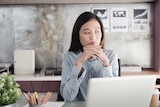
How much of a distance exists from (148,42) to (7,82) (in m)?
2.20

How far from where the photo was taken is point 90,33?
1.44m

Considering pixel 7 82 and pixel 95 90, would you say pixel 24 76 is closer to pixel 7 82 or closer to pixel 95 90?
pixel 7 82

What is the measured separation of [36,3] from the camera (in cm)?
281

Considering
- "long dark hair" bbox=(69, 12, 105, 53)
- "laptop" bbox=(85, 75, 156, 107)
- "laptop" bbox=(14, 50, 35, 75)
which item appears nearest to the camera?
"laptop" bbox=(85, 75, 156, 107)

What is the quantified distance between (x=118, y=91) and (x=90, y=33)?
1.85 feet

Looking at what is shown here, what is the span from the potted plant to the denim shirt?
1.23ft


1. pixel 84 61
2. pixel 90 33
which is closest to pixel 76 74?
pixel 84 61

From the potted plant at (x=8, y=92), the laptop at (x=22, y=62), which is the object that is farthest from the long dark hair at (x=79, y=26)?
the laptop at (x=22, y=62)

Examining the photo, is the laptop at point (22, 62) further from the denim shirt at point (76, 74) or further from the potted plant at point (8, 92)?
the potted plant at point (8, 92)

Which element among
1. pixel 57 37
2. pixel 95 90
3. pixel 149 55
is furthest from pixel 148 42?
pixel 95 90

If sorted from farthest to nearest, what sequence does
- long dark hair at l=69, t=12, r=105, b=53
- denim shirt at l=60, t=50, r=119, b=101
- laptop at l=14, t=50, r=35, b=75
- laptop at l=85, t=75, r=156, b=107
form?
laptop at l=14, t=50, r=35, b=75 < long dark hair at l=69, t=12, r=105, b=53 < denim shirt at l=60, t=50, r=119, b=101 < laptop at l=85, t=75, r=156, b=107

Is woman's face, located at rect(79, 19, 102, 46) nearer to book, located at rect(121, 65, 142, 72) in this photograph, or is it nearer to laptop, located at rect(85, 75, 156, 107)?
laptop, located at rect(85, 75, 156, 107)

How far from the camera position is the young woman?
138 centimetres

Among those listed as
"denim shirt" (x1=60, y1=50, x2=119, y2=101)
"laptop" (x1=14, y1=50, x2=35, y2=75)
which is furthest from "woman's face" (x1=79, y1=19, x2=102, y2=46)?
"laptop" (x1=14, y1=50, x2=35, y2=75)
